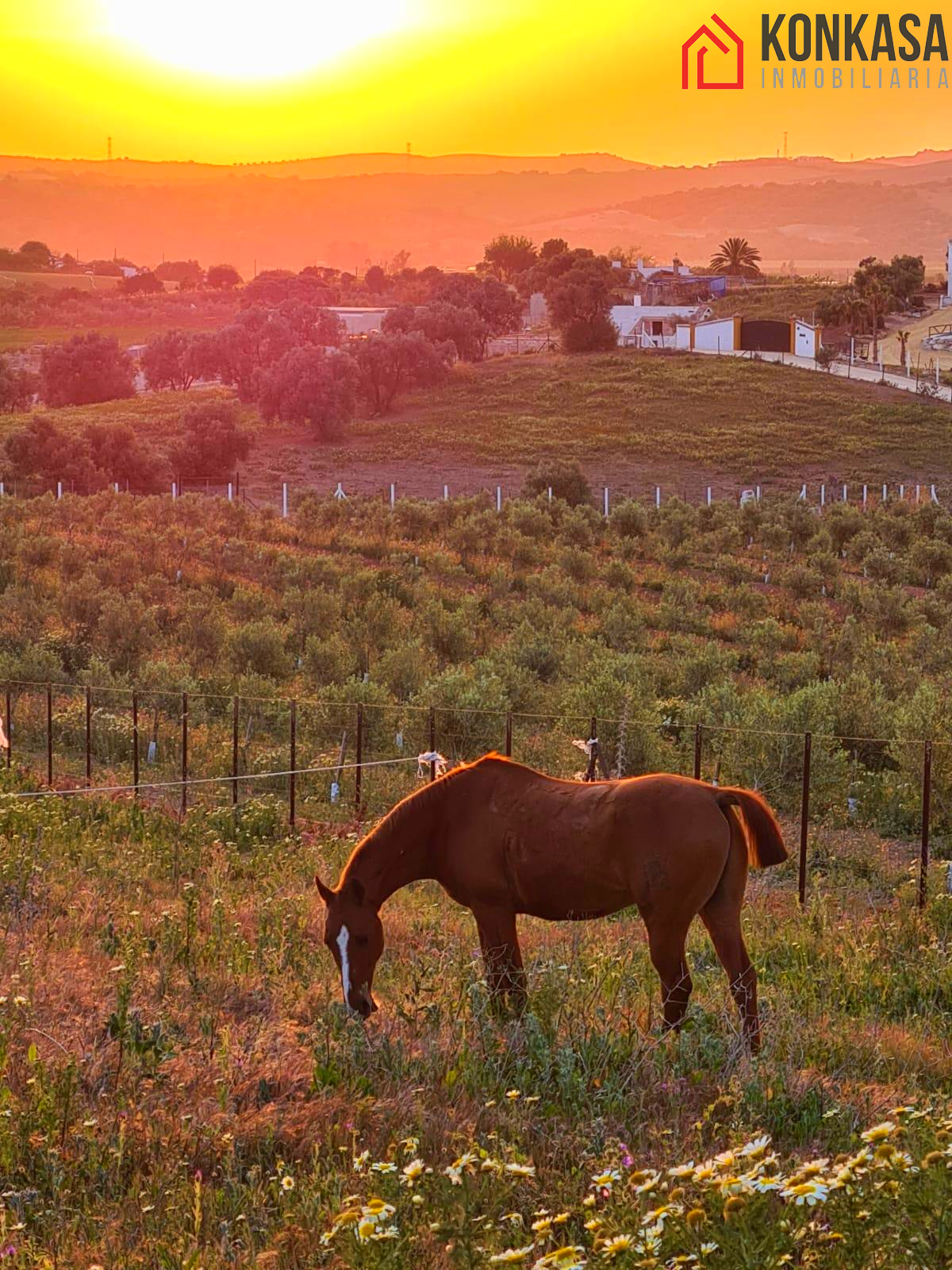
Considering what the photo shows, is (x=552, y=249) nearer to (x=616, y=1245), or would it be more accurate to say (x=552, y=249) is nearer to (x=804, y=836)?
(x=804, y=836)

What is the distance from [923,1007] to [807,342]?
10899 cm

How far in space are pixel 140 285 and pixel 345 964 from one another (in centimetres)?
18280

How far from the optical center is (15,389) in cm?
9744

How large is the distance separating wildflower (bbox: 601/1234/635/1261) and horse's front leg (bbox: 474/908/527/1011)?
365cm

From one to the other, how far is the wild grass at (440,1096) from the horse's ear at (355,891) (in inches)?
26.2

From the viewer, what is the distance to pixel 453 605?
122 ft

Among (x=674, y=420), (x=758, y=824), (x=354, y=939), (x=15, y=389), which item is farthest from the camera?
(x=15, y=389)

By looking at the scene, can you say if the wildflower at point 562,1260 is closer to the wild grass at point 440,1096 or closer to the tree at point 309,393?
the wild grass at point 440,1096

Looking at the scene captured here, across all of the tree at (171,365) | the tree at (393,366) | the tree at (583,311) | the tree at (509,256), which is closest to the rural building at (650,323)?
the tree at (583,311)

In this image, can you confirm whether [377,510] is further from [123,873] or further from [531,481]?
[123,873]

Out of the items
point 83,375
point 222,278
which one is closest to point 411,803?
point 83,375

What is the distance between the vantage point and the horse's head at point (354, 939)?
827 centimetres

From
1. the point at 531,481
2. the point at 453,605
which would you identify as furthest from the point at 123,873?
the point at 531,481

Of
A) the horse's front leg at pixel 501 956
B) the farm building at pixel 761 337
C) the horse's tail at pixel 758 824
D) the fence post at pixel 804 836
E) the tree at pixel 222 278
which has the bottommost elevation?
the fence post at pixel 804 836
